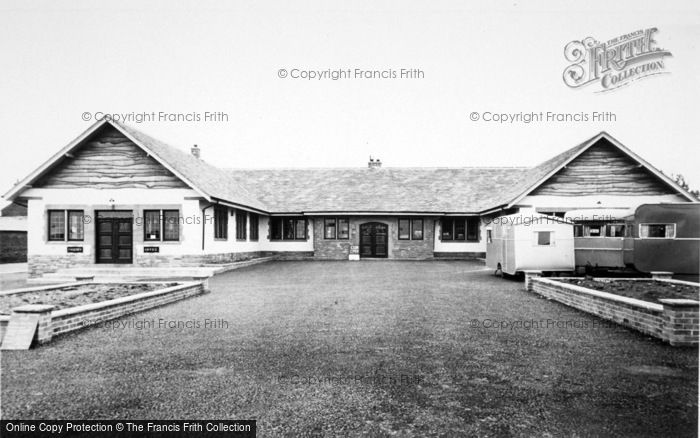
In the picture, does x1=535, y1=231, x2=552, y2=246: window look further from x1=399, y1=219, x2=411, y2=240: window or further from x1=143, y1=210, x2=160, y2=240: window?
x1=143, y1=210, x2=160, y2=240: window

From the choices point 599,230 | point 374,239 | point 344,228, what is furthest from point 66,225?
point 599,230

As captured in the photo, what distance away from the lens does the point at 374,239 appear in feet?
87.4

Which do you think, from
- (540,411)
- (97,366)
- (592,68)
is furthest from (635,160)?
(97,366)

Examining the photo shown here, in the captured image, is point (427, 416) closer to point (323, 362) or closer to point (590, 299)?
point (323, 362)

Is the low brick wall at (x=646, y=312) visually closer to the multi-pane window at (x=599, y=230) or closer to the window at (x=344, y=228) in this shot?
the multi-pane window at (x=599, y=230)

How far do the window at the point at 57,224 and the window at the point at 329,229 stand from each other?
12749mm

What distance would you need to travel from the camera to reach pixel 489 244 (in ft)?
60.0

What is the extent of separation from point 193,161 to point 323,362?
63.5ft

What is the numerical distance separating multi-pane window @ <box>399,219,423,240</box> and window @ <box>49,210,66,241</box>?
16.3 metres

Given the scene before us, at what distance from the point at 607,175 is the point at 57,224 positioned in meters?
23.1

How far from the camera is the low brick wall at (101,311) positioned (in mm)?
7070

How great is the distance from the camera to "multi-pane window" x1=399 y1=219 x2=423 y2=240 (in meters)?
26.5

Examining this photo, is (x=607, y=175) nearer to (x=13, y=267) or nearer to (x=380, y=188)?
(x=380, y=188)

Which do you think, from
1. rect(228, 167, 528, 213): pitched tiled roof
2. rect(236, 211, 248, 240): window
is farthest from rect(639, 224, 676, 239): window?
rect(236, 211, 248, 240): window
